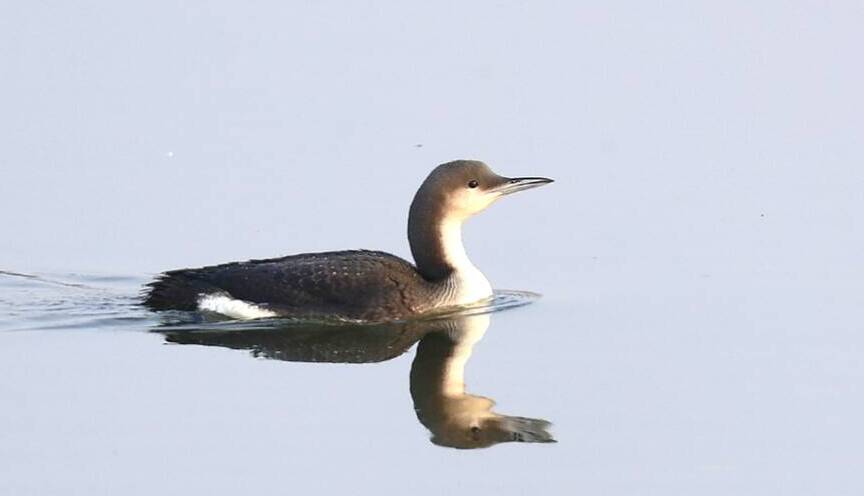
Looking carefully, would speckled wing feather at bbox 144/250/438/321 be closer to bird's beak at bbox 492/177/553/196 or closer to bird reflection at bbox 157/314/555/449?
bird reflection at bbox 157/314/555/449

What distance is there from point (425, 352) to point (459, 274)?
1.02m

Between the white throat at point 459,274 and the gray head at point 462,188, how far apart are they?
86 mm

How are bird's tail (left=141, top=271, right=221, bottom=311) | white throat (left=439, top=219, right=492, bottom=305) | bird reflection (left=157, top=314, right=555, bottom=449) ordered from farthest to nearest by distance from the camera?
white throat (left=439, top=219, right=492, bottom=305)
bird's tail (left=141, top=271, right=221, bottom=311)
bird reflection (left=157, top=314, right=555, bottom=449)

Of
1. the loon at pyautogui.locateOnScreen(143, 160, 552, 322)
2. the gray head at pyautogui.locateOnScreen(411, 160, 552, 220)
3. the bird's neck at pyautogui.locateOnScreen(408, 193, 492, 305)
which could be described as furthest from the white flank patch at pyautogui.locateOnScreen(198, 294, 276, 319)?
the gray head at pyautogui.locateOnScreen(411, 160, 552, 220)

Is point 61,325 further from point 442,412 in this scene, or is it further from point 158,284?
point 442,412

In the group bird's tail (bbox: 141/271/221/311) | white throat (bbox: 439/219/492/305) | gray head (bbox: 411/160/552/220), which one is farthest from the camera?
gray head (bbox: 411/160/552/220)

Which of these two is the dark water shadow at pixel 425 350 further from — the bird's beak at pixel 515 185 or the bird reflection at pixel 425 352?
the bird's beak at pixel 515 185

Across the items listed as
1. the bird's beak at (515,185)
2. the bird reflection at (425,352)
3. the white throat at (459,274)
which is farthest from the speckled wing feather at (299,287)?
the bird's beak at (515,185)

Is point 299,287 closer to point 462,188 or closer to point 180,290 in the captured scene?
point 180,290

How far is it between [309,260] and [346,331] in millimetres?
487

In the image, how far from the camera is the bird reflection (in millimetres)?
8828

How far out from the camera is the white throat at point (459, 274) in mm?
11180

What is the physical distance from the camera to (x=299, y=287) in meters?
10.8

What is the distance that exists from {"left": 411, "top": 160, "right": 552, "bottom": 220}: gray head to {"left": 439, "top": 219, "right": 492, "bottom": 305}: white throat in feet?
0.28
